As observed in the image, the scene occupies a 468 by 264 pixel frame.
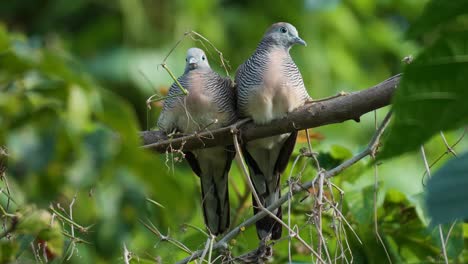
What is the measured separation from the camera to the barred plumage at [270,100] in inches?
132

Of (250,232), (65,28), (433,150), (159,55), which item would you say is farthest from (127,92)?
(250,232)

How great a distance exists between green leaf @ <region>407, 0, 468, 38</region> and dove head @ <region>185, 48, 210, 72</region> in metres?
2.53

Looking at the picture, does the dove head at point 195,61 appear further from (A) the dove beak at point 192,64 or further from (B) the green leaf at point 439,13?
(B) the green leaf at point 439,13

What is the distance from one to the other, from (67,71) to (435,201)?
54 cm

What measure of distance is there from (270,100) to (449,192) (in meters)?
2.20

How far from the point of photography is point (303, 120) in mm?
3127

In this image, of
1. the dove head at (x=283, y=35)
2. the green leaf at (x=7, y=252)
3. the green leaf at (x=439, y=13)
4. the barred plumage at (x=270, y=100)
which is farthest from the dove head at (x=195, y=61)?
the green leaf at (x=439, y=13)

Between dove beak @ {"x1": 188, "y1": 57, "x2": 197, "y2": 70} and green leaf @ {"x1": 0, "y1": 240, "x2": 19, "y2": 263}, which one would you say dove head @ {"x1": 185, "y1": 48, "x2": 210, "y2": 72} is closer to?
dove beak @ {"x1": 188, "y1": 57, "x2": 197, "y2": 70}

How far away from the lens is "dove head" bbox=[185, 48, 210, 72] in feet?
12.4

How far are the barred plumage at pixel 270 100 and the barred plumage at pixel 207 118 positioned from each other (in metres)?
0.07

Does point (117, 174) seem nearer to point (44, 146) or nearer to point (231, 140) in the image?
point (44, 146)

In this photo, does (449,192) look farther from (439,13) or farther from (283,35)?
(283,35)

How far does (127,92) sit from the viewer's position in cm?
975

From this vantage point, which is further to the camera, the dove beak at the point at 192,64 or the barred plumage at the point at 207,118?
the dove beak at the point at 192,64
